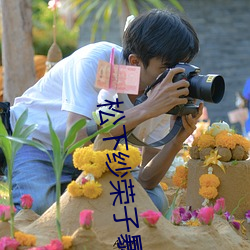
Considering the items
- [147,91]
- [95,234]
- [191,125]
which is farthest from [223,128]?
[95,234]

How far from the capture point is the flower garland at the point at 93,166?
82.2 inches

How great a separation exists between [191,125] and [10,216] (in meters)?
0.96

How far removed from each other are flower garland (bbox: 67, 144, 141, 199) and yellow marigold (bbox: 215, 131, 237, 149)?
109cm

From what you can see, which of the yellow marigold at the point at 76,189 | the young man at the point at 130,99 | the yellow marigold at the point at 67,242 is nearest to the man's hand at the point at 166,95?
the young man at the point at 130,99

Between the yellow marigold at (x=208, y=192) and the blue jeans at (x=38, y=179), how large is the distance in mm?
172

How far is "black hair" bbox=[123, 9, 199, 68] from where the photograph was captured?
2.66 metres

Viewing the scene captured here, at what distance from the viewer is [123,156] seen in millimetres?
2100

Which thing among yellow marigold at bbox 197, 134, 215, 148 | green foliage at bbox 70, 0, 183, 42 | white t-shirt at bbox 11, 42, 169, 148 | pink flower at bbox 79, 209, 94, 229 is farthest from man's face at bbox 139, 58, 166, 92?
green foliage at bbox 70, 0, 183, 42

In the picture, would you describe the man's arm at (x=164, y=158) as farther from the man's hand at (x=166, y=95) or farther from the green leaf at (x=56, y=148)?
the green leaf at (x=56, y=148)

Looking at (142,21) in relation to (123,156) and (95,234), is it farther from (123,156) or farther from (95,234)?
(95,234)

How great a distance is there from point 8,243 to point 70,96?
0.96 meters

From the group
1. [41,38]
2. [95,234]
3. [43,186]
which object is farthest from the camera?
[41,38]

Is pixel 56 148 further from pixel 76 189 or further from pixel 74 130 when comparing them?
pixel 76 189

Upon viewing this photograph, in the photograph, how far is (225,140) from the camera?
3150mm
